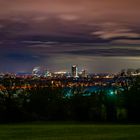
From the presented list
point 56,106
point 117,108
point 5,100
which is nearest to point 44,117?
point 56,106

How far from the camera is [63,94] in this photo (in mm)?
50031

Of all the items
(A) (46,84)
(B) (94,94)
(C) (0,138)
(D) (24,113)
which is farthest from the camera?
(A) (46,84)

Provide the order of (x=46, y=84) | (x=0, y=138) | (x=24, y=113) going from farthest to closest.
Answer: (x=46, y=84)
(x=24, y=113)
(x=0, y=138)

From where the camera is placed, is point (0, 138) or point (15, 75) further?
point (15, 75)

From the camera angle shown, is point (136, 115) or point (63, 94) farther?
point (63, 94)

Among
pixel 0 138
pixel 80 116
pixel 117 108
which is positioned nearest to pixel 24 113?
pixel 80 116

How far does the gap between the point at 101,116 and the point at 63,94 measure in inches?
211

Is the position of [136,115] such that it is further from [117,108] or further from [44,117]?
[44,117]

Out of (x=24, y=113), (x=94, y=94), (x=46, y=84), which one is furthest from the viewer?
(x=46, y=84)

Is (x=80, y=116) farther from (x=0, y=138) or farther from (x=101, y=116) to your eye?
(x=0, y=138)

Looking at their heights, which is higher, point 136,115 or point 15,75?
point 15,75

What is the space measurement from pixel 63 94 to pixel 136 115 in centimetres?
874

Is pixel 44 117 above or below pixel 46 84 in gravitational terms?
below

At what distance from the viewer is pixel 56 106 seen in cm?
4738
